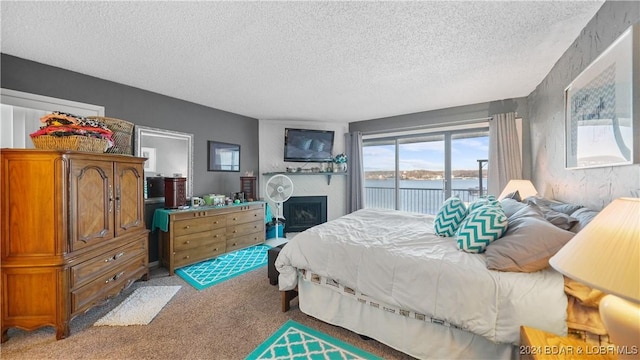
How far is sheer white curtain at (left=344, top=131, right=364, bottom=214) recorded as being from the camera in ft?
15.5

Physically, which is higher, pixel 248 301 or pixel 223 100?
pixel 223 100

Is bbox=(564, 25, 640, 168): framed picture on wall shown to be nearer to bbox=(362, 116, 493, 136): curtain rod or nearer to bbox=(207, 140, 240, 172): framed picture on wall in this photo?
bbox=(362, 116, 493, 136): curtain rod

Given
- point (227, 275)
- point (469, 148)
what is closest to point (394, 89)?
point (469, 148)

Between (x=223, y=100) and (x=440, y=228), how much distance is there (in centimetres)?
332

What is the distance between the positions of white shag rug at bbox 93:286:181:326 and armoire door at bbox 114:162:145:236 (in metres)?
0.66

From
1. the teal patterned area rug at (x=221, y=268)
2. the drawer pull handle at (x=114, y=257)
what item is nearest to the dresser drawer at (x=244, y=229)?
the teal patterned area rug at (x=221, y=268)

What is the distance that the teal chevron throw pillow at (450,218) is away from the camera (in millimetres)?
1957

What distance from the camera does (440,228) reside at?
198 cm

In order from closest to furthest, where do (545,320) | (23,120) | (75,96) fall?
(545,320) → (23,120) → (75,96)

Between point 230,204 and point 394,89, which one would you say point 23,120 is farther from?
point 394,89

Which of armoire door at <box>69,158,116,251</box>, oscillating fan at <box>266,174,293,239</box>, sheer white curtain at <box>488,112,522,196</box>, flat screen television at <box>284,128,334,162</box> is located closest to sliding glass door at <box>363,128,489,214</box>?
sheer white curtain at <box>488,112,522,196</box>

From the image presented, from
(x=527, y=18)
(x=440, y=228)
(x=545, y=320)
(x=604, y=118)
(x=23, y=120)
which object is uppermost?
(x=527, y=18)

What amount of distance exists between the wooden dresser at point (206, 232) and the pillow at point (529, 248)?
3.13m

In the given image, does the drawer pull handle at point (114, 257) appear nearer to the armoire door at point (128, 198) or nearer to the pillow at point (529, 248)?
the armoire door at point (128, 198)
